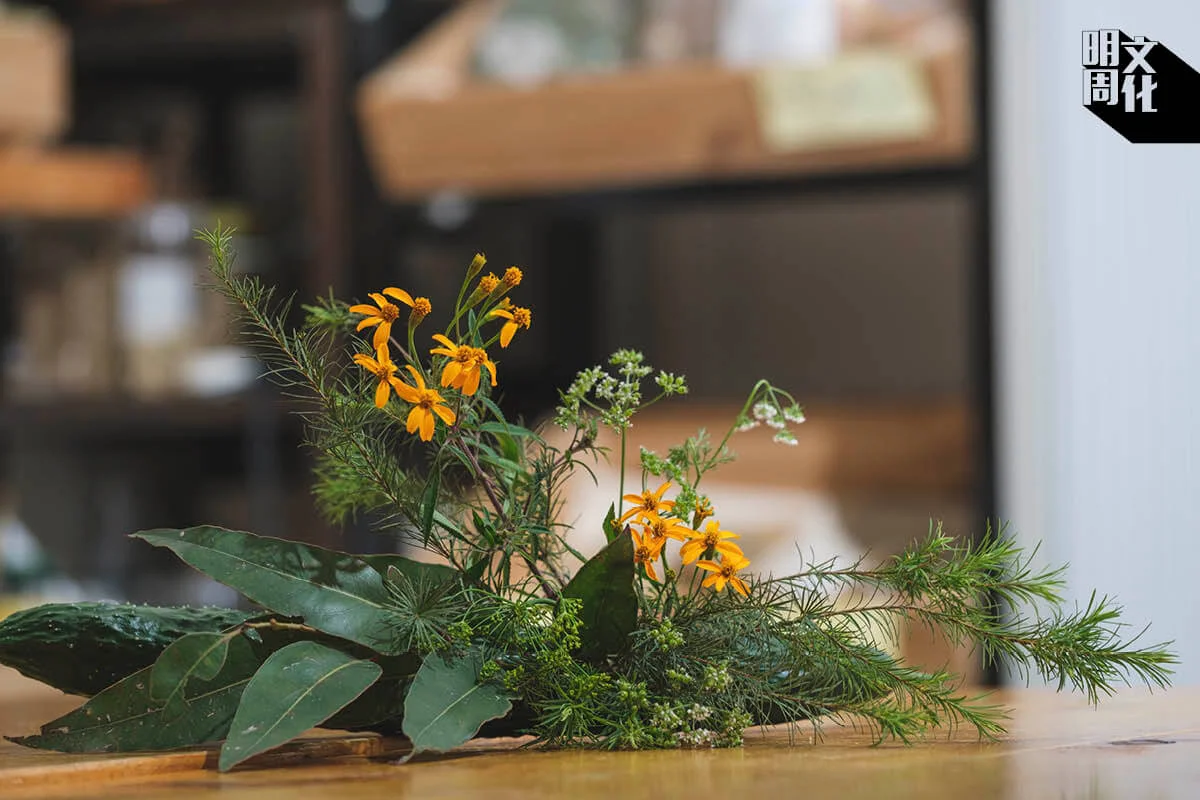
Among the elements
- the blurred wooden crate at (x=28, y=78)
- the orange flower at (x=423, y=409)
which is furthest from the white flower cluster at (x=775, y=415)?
the blurred wooden crate at (x=28, y=78)

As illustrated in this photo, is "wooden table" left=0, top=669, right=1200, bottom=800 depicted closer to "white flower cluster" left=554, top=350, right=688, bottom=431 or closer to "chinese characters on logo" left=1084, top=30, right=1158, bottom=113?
"white flower cluster" left=554, top=350, right=688, bottom=431

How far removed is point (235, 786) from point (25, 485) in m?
1.77

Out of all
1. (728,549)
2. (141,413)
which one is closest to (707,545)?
(728,549)

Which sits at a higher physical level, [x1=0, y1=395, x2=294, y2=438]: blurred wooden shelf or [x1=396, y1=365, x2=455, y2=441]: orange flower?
[x1=396, y1=365, x2=455, y2=441]: orange flower

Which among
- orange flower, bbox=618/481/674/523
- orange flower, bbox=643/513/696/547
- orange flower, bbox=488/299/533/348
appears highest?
orange flower, bbox=488/299/533/348

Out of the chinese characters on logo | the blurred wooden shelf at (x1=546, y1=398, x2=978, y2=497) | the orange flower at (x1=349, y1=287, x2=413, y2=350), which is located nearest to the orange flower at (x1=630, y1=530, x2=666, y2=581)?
the orange flower at (x1=349, y1=287, x2=413, y2=350)

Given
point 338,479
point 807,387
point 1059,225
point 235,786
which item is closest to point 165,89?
point 807,387

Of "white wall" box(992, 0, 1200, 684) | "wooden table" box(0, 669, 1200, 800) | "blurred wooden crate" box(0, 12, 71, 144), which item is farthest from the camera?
"blurred wooden crate" box(0, 12, 71, 144)

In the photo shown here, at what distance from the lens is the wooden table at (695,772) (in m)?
0.41

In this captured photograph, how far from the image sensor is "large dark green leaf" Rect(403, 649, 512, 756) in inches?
17.2

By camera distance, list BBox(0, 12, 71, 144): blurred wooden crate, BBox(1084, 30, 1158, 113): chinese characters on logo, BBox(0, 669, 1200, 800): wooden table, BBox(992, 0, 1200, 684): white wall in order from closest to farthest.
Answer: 1. BBox(0, 669, 1200, 800): wooden table
2. BBox(1084, 30, 1158, 113): chinese characters on logo
3. BBox(992, 0, 1200, 684): white wall
4. BBox(0, 12, 71, 144): blurred wooden crate

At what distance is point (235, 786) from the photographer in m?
0.43

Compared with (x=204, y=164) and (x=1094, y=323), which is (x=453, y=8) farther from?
(x=1094, y=323)

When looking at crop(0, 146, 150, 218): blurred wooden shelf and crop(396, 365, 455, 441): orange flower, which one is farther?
crop(0, 146, 150, 218): blurred wooden shelf
